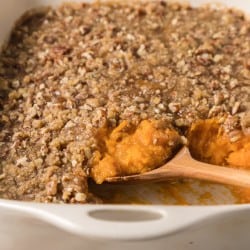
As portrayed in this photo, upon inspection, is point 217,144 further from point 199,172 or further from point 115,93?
point 115,93

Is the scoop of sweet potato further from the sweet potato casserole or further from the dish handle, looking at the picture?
the dish handle

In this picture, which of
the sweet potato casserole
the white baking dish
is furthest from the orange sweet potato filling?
the white baking dish

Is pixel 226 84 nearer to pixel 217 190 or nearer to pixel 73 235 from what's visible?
pixel 217 190

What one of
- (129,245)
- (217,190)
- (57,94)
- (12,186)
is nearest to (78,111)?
(57,94)

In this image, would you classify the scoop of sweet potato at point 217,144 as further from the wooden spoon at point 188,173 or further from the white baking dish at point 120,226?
the white baking dish at point 120,226

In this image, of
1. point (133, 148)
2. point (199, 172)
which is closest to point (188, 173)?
point (199, 172)

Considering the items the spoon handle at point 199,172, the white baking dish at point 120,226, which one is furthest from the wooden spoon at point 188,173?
the white baking dish at point 120,226
